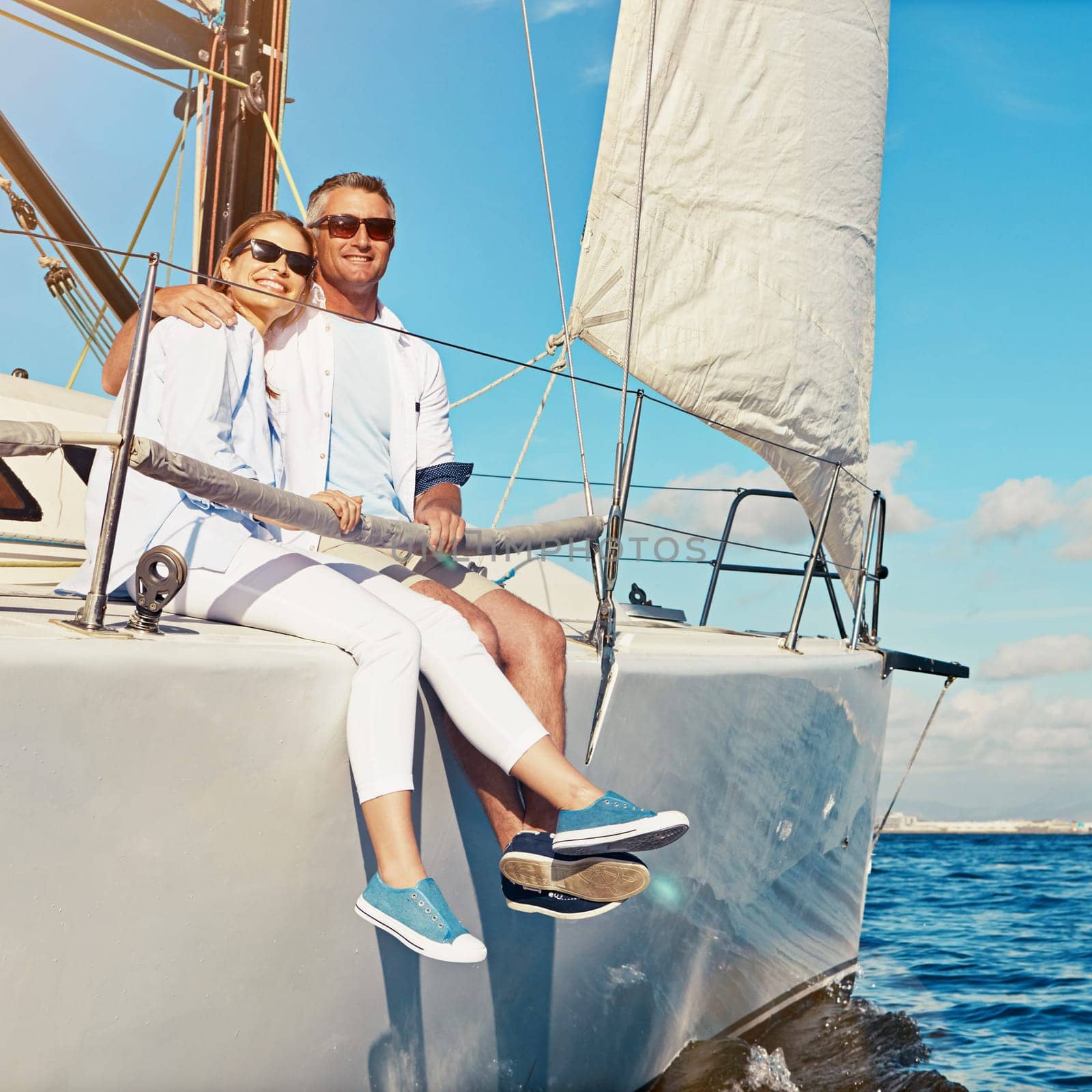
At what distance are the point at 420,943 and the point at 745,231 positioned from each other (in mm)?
3066

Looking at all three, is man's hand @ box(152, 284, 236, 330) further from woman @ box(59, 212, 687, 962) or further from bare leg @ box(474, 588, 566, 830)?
bare leg @ box(474, 588, 566, 830)

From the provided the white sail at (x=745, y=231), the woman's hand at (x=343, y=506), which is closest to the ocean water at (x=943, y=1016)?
the white sail at (x=745, y=231)

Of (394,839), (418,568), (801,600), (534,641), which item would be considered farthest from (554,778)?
(801,600)

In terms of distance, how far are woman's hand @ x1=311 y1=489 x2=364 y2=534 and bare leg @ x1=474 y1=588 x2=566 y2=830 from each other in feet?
1.09

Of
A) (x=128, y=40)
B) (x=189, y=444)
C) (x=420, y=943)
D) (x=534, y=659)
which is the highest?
(x=128, y=40)

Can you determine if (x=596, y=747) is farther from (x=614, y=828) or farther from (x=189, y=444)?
(x=189, y=444)

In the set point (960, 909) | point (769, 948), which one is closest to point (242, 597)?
point (769, 948)

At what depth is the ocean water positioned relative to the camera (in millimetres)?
3498

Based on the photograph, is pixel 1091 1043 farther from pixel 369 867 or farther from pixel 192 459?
pixel 192 459

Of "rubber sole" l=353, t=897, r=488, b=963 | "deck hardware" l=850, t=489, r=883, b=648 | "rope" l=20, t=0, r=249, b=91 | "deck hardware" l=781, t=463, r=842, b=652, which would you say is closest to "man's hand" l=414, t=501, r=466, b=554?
"rubber sole" l=353, t=897, r=488, b=963

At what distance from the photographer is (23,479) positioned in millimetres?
3785

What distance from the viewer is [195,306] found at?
2.15m

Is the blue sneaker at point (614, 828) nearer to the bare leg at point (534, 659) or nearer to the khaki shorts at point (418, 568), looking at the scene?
the bare leg at point (534, 659)

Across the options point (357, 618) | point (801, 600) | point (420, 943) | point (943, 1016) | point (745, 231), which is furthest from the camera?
point (943, 1016)
